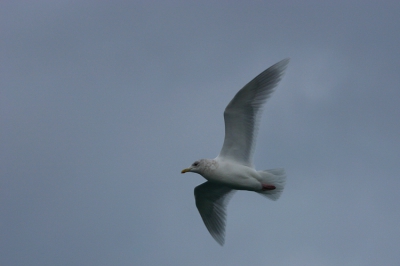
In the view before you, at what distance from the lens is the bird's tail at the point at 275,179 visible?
14.1 m

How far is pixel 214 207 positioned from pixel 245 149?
1.92 metres

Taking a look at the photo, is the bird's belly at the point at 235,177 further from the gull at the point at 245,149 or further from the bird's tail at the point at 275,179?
the bird's tail at the point at 275,179

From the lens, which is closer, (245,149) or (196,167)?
(196,167)

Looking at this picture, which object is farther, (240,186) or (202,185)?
(202,185)

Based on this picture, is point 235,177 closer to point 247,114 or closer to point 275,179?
point 275,179

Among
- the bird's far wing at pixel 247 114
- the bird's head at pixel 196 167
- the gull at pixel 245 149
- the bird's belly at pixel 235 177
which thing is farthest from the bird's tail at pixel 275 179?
the bird's head at pixel 196 167

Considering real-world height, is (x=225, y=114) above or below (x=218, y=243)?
above

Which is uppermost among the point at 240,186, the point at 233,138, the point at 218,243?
the point at 233,138

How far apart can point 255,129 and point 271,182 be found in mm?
1209

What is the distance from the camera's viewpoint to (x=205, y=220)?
1573 centimetres

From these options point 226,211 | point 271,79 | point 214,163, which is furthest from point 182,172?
point 271,79

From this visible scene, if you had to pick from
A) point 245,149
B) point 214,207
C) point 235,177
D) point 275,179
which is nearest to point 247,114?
point 245,149

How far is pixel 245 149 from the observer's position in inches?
568

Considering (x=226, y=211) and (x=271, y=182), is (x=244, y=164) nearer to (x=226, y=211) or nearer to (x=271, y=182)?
(x=271, y=182)
